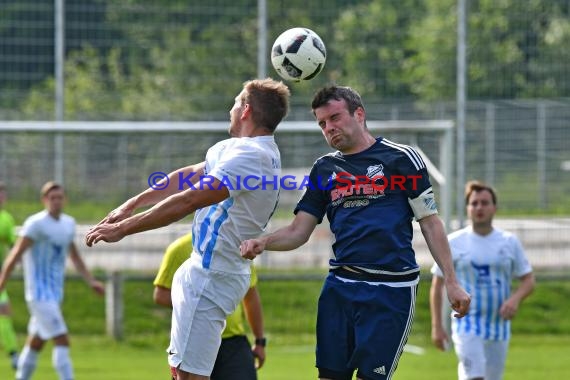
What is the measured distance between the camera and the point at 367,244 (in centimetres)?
600

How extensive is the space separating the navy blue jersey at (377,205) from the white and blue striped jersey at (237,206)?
398 mm

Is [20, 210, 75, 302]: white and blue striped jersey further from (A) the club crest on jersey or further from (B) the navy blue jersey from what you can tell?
(A) the club crest on jersey

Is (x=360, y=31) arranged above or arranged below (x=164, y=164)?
above

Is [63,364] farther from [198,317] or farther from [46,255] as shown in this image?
[198,317]

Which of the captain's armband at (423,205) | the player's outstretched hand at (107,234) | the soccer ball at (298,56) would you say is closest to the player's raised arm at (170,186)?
the player's outstretched hand at (107,234)

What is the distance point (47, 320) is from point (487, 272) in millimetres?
4799

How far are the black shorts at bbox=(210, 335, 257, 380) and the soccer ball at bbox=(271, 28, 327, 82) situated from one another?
67.1 inches

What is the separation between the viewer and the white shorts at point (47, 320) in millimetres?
11289

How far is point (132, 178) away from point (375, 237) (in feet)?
32.2

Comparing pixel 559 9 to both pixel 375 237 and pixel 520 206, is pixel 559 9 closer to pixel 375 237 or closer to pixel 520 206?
pixel 520 206

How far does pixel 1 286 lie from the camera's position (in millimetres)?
11469

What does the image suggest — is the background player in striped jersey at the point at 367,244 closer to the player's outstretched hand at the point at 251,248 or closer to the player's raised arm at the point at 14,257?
the player's outstretched hand at the point at 251,248

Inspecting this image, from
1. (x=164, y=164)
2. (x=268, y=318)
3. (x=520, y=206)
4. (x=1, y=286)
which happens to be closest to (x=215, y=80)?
(x=164, y=164)

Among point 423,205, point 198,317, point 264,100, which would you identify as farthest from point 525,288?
point 198,317
